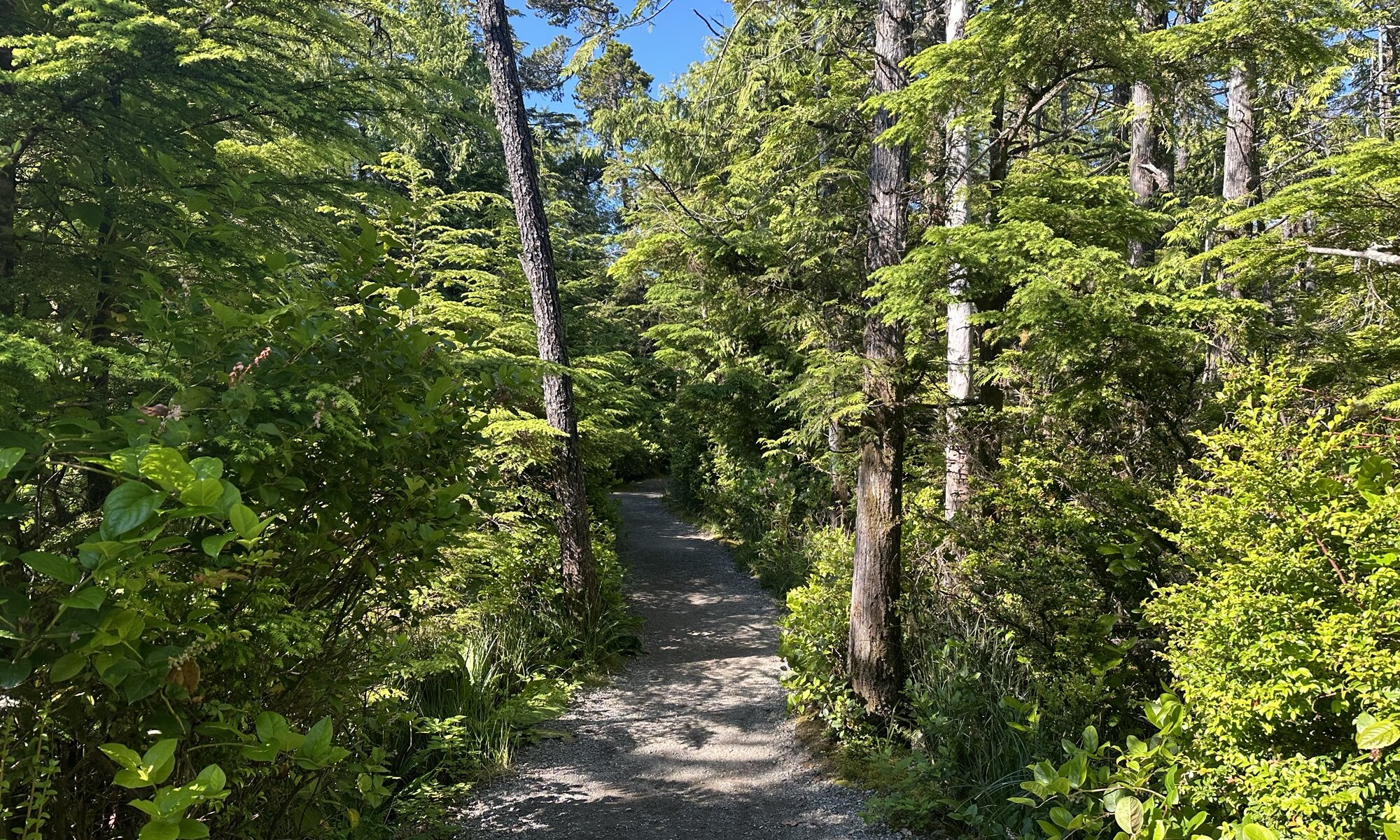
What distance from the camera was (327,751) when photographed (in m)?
1.42

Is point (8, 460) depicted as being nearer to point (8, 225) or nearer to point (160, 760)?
point (160, 760)

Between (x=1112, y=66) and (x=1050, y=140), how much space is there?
3.40 ft

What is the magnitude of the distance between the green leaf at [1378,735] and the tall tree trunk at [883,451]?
10.5 feet

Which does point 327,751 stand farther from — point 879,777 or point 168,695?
point 879,777

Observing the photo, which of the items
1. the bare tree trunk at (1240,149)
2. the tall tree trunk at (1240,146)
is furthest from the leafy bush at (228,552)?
the bare tree trunk at (1240,149)

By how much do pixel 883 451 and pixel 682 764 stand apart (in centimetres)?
281

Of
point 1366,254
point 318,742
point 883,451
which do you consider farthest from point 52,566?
point 1366,254

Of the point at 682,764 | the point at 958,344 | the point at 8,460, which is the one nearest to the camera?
the point at 8,460

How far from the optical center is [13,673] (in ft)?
3.37

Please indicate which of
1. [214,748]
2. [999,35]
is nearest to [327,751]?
[214,748]

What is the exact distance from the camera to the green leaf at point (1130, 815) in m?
1.98

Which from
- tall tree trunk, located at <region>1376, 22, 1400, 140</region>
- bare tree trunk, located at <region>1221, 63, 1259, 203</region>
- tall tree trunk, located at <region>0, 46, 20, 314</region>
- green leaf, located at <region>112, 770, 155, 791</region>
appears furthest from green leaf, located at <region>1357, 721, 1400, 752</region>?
tall tree trunk, located at <region>1376, 22, 1400, 140</region>

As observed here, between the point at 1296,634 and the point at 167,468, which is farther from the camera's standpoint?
the point at 1296,634

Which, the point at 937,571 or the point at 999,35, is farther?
the point at 937,571
